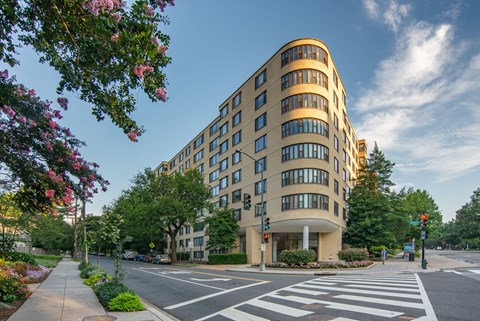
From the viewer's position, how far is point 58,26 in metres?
5.51

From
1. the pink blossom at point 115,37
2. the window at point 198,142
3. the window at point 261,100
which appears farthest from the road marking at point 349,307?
the window at point 198,142

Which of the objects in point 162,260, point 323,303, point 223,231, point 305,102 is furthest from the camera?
point 162,260

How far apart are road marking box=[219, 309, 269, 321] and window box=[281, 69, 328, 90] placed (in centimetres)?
3082

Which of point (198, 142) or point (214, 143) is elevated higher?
point (198, 142)

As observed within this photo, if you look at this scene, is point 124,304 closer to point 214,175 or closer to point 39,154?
point 39,154

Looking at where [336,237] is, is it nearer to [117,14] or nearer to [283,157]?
[283,157]

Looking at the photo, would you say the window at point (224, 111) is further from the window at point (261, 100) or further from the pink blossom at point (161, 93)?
the pink blossom at point (161, 93)

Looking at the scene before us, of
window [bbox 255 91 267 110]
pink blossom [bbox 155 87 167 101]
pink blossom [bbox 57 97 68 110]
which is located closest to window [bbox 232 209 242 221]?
→ window [bbox 255 91 267 110]

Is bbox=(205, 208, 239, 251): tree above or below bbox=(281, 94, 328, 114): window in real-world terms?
below

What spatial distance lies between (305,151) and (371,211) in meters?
15.6

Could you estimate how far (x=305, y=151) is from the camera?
3653 centimetres

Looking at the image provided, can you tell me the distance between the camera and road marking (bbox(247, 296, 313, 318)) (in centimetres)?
975

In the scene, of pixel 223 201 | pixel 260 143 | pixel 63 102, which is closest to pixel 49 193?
pixel 63 102

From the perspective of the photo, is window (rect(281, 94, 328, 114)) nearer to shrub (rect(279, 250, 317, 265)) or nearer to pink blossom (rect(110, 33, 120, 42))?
shrub (rect(279, 250, 317, 265))
